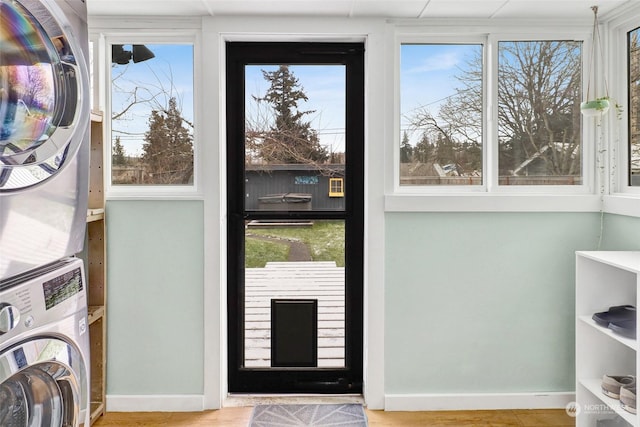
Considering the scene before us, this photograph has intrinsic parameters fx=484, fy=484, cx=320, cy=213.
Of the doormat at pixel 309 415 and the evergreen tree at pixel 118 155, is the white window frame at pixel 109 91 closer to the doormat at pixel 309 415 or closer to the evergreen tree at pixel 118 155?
the evergreen tree at pixel 118 155

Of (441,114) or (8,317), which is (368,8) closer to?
(441,114)

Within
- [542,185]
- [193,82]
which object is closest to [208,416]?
[193,82]

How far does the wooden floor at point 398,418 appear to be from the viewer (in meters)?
2.44

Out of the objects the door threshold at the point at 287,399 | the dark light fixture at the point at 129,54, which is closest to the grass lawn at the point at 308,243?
the door threshold at the point at 287,399

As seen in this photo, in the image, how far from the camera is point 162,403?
8.44ft

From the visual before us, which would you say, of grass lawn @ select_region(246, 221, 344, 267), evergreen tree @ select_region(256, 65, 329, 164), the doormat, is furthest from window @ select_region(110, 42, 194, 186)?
the doormat

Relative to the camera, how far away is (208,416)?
2.52 meters

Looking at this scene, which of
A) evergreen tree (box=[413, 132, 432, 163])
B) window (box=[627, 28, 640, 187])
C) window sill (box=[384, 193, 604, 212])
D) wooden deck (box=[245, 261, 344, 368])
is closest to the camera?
window (box=[627, 28, 640, 187])

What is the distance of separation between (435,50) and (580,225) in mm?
1208

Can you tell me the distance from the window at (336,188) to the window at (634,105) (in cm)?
149

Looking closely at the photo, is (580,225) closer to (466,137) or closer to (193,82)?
(466,137)

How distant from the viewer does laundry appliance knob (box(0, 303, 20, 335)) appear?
112 centimetres

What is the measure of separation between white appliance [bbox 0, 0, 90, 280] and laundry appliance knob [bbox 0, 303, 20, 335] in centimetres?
7

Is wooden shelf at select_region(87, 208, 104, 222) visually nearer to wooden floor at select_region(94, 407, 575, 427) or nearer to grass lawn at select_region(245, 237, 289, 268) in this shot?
grass lawn at select_region(245, 237, 289, 268)
